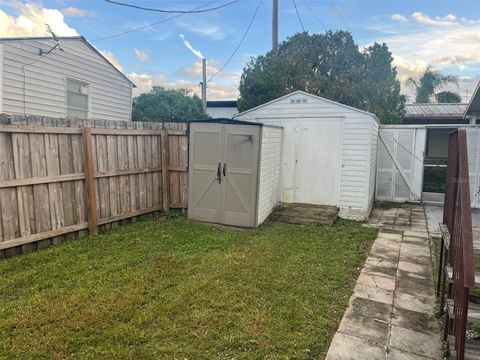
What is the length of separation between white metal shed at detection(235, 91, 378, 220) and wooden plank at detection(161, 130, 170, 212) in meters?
2.27

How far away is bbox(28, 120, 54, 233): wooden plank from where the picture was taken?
4.52 m

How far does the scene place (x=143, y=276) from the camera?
3838 mm

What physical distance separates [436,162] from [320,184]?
5.67 m

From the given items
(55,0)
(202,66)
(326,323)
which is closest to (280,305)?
(326,323)

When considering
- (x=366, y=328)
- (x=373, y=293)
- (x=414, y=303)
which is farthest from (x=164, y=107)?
(x=366, y=328)

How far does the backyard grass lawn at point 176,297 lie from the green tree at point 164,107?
12136 millimetres

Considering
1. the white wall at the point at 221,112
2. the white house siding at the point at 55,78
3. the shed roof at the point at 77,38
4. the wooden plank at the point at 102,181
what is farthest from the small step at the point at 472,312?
the white wall at the point at 221,112

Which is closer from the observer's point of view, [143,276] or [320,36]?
[143,276]

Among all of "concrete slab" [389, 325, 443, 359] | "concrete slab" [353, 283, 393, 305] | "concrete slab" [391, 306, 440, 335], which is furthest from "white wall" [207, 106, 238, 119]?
"concrete slab" [389, 325, 443, 359]

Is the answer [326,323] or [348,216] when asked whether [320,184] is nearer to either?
[348,216]

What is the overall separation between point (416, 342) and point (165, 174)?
529 centimetres

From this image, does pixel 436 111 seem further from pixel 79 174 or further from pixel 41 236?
pixel 41 236

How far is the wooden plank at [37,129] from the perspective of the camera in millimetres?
4183

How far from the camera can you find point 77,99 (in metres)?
9.27
